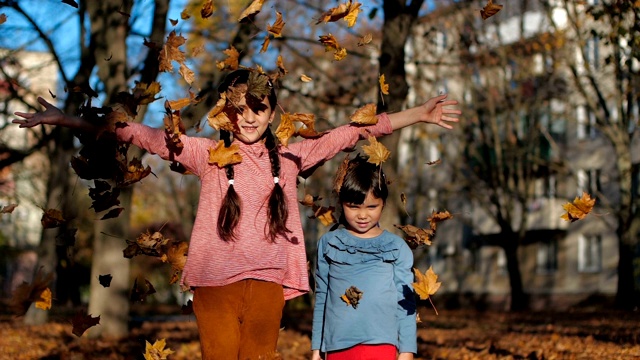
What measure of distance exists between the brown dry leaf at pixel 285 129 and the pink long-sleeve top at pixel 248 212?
0.07m

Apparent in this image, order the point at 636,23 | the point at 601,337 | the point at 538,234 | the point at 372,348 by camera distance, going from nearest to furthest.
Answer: the point at 372,348, the point at 636,23, the point at 601,337, the point at 538,234

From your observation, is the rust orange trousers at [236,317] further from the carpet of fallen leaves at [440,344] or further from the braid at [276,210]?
the carpet of fallen leaves at [440,344]

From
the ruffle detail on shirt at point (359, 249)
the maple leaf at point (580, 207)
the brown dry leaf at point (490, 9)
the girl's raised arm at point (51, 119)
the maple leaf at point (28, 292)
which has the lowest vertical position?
the maple leaf at point (28, 292)

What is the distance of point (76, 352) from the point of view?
350 inches

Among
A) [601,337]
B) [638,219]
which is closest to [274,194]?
[601,337]

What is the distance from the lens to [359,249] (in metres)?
4.61

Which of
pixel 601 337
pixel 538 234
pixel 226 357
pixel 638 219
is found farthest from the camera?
pixel 538 234

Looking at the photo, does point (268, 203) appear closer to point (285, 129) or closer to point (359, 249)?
point (285, 129)

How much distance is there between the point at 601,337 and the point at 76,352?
224 inches

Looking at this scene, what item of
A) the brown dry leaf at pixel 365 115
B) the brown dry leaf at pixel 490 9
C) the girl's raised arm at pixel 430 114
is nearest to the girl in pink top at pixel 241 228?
the brown dry leaf at pixel 365 115

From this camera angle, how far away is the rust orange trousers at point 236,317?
412cm

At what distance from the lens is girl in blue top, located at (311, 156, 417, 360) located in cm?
451

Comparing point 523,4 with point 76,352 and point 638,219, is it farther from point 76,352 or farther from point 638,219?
point 76,352

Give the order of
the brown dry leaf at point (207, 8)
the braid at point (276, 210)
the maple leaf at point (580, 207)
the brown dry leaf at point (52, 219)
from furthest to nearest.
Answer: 1. the brown dry leaf at point (52, 219)
2. the maple leaf at point (580, 207)
3. the brown dry leaf at point (207, 8)
4. the braid at point (276, 210)
